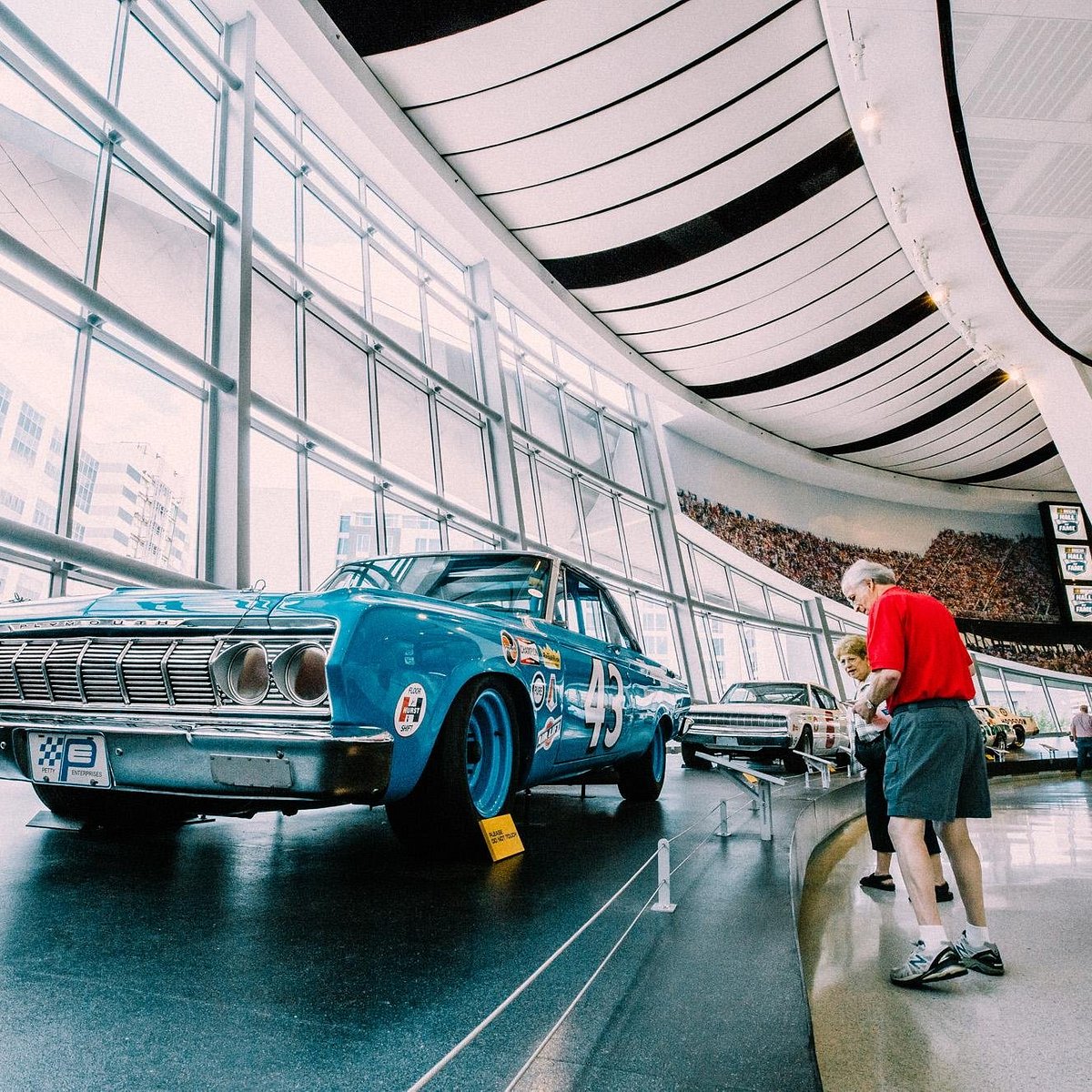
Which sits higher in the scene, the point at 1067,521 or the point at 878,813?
the point at 1067,521

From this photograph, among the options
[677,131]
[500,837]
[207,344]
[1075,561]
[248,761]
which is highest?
[677,131]

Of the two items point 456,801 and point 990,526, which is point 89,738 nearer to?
point 456,801

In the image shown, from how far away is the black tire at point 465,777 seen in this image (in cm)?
254

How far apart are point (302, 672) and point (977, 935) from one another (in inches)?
93.3

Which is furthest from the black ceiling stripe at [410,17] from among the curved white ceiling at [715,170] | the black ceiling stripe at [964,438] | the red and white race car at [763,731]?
the black ceiling stripe at [964,438]

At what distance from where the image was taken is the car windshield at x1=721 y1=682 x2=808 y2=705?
967cm

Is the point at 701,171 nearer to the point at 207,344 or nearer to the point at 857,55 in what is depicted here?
the point at 857,55

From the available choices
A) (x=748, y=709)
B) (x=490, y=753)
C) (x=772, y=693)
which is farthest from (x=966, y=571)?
(x=490, y=753)

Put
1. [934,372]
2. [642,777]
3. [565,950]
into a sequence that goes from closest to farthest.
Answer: [565,950] → [642,777] → [934,372]

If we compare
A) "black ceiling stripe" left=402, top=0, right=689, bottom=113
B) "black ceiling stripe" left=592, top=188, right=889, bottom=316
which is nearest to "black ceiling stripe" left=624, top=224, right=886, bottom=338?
"black ceiling stripe" left=592, top=188, right=889, bottom=316

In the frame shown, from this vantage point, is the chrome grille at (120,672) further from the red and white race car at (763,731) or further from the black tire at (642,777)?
the red and white race car at (763,731)

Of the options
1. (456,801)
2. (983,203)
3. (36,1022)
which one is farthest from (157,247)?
(983,203)

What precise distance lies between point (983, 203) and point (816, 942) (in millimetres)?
12241

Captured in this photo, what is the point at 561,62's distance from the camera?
33.1ft
